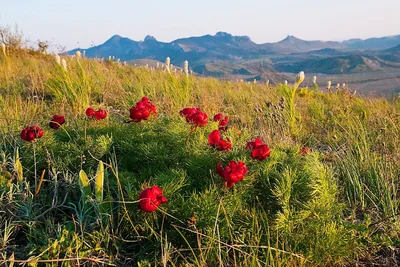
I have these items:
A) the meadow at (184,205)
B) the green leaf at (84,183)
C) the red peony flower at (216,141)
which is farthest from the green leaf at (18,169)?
the red peony flower at (216,141)

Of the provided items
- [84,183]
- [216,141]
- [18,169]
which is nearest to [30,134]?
[18,169]

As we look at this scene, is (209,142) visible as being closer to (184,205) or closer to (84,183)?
(184,205)

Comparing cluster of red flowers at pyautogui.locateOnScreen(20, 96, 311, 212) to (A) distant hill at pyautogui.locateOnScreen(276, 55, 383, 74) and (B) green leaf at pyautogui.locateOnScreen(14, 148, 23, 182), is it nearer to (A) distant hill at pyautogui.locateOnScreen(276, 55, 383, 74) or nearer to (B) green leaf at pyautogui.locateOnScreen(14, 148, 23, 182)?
(B) green leaf at pyautogui.locateOnScreen(14, 148, 23, 182)

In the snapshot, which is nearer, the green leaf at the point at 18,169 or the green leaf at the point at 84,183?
the green leaf at the point at 84,183

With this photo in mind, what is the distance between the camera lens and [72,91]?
4.71 m

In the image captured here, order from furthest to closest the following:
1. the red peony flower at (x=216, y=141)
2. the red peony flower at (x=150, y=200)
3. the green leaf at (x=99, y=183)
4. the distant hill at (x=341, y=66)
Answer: the distant hill at (x=341, y=66), the red peony flower at (x=216, y=141), the green leaf at (x=99, y=183), the red peony flower at (x=150, y=200)

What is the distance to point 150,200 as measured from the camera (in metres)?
1.80

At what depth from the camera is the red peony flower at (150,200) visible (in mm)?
1790

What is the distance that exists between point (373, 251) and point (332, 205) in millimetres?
369

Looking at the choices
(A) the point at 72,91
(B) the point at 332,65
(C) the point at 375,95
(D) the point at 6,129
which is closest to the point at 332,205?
(D) the point at 6,129

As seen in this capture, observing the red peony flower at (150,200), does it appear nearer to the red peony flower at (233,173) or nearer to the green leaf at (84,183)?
the red peony flower at (233,173)

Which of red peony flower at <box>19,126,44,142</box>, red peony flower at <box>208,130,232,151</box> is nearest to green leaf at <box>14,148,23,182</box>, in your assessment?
red peony flower at <box>19,126,44,142</box>

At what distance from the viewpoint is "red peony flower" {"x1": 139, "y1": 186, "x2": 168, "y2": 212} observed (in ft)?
5.87

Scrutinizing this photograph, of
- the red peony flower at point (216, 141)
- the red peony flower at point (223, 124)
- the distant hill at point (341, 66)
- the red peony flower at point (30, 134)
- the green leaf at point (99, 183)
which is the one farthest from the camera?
the distant hill at point (341, 66)
